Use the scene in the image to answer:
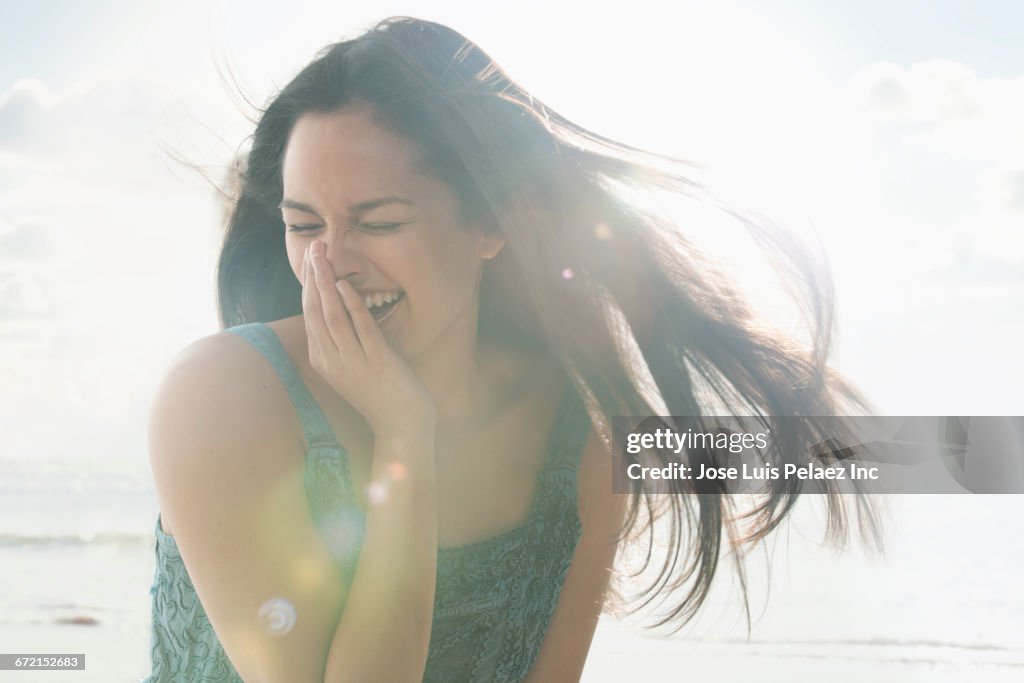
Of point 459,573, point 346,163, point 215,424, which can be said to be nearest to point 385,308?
point 346,163

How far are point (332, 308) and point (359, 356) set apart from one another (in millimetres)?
139

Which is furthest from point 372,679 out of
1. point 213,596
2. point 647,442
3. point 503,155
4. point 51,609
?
point 51,609

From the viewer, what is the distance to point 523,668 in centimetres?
312

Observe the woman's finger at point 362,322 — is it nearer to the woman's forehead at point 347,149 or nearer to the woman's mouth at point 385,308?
the woman's mouth at point 385,308

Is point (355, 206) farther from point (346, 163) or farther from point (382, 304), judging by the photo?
point (382, 304)

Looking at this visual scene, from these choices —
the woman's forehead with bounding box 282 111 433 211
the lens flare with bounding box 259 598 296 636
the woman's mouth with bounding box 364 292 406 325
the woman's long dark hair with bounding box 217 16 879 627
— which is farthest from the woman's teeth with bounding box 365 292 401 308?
the lens flare with bounding box 259 598 296 636

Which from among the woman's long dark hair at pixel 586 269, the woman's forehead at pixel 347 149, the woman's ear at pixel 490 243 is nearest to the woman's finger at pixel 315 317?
the woman's forehead at pixel 347 149

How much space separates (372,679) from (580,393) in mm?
1233

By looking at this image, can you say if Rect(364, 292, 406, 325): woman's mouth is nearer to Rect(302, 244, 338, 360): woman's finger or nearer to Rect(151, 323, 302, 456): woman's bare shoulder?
Rect(302, 244, 338, 360): woman's finger

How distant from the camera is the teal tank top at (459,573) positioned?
2605 millimetres

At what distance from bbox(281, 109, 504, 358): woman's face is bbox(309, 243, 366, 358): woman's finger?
0.10 feet

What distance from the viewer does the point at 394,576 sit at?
2.35 m

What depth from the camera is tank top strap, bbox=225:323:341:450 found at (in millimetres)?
2576

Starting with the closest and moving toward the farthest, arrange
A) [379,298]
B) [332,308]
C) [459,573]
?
1. [332,308]
2. [379,298]
3. [459,573]
